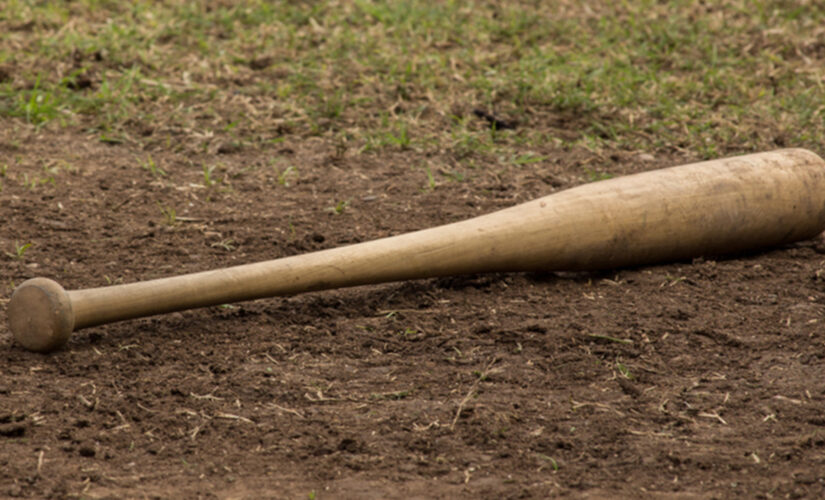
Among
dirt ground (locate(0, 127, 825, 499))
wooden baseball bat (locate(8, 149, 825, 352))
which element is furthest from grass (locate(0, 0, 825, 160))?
wooden baseball bat (locate(8, 149, 825, 352))

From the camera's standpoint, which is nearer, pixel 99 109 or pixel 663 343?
pixel 663 343

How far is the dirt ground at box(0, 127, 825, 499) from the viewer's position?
273 cm

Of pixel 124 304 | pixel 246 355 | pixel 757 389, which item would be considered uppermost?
pixel 124 304

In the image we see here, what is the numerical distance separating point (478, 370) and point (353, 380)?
0.39m

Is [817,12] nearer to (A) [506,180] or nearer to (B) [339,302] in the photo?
(A) [506,180]

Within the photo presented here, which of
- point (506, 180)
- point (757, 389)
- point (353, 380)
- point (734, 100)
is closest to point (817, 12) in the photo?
point (734, 100)

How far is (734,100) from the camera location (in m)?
5.60

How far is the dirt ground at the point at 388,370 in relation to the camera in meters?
2.73

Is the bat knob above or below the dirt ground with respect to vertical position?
above

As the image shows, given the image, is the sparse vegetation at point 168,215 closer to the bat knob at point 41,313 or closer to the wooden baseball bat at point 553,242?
the wooden baseball bat at point 553,242

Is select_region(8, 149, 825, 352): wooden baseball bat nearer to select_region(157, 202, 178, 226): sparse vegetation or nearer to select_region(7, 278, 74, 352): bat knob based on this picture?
select_region(7, 278, 74, 352): bat knob

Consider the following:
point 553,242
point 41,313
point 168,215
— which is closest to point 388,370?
point 553,242

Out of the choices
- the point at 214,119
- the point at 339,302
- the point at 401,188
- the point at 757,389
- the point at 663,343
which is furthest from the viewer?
the point at 214,119

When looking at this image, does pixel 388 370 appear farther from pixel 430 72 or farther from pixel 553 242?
pixel 430 72
